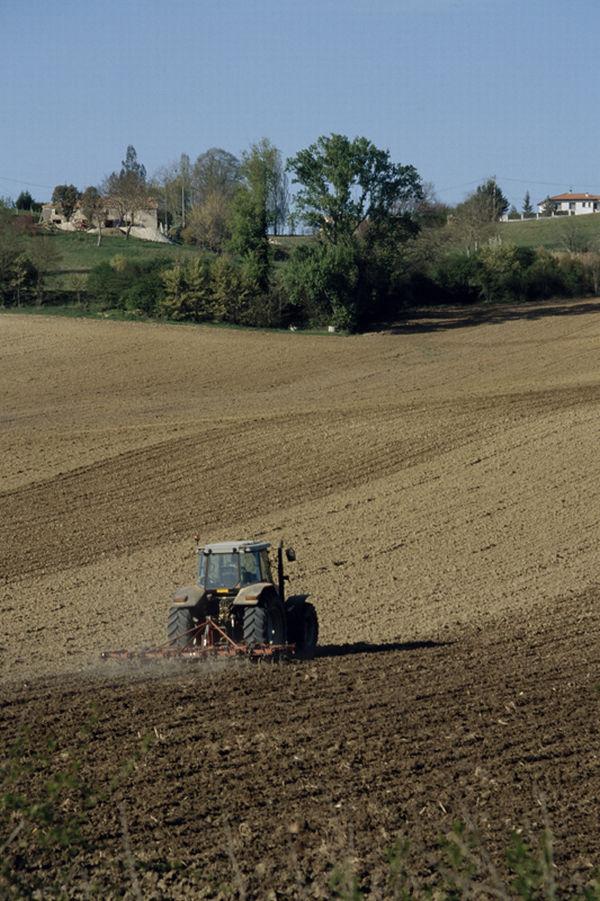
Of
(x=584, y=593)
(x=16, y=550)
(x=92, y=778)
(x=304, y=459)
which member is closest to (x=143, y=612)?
(x=16, y=550)

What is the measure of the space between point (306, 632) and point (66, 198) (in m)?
104

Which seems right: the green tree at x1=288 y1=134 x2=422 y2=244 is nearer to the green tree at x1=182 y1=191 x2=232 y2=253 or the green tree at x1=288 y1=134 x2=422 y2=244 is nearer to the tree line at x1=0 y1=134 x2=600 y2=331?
the tree line at x1=0 y1=134 x2=600 y2=331

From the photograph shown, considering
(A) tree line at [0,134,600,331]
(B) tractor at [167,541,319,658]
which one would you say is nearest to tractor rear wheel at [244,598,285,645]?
(B) tractor at [167,541,319,658]

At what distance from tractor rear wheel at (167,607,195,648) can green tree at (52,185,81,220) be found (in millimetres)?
101636

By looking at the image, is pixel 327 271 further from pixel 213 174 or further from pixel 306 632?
pixel 213 174

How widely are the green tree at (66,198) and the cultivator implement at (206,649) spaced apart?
101692 mm

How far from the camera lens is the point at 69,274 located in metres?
68.5

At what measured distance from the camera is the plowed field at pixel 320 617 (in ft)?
31.2

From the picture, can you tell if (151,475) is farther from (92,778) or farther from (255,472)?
(92,778)

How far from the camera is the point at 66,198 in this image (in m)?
116

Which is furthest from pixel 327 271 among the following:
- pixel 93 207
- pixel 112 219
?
pixel 112 219

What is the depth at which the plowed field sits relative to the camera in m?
9.51

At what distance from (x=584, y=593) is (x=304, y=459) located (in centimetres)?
1192

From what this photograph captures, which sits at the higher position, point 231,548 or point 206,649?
point 231,548
